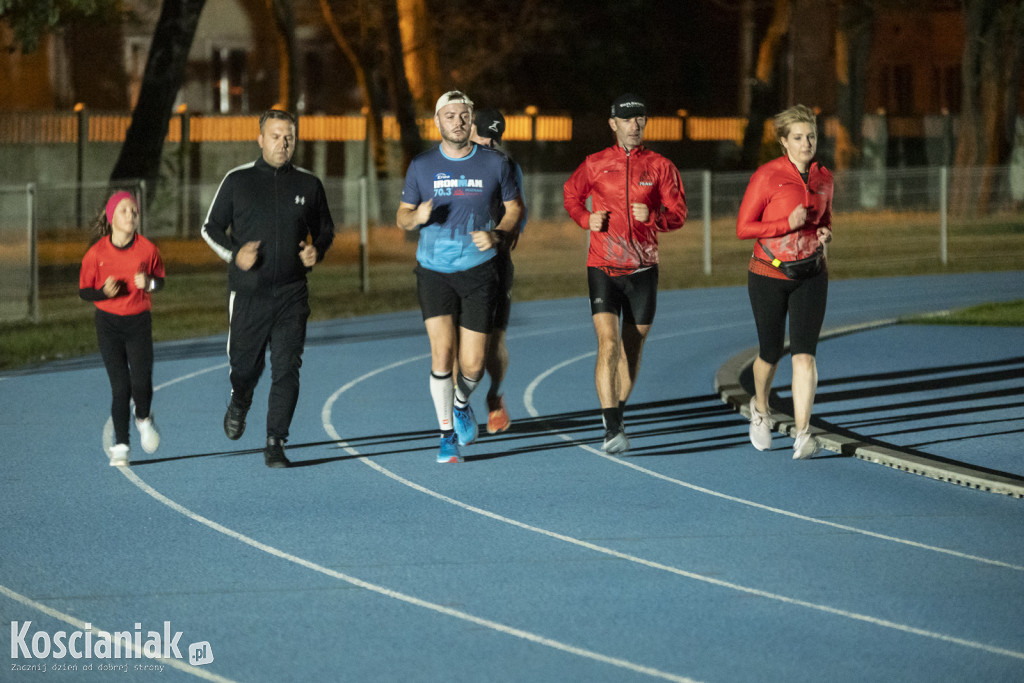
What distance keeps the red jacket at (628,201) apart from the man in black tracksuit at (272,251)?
5.76ft

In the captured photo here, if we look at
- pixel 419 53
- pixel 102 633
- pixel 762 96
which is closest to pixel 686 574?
pixel 102 633

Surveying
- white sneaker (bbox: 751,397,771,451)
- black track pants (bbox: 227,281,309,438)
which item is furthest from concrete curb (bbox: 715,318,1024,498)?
black track pants (bbox: 227,281,309,438)

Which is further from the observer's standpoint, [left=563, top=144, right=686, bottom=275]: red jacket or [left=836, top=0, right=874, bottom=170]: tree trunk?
[left=836, top=0, right=874, bottom=170]: tree trunk

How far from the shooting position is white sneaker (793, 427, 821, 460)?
9688mm

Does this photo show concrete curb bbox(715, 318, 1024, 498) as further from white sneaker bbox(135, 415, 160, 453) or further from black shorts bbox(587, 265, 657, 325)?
white sneaker bbox(135, 415, 160, 453)

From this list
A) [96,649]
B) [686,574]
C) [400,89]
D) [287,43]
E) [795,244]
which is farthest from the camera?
[287,43]

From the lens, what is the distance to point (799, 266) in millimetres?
9445

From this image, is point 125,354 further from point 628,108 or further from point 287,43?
point 287,43

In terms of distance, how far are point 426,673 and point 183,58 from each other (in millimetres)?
21715

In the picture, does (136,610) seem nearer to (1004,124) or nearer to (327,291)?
(327,291)

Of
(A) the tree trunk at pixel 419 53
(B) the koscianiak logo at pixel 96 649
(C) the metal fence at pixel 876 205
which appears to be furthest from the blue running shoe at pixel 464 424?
(A) the tree trunk at pixel 419 53

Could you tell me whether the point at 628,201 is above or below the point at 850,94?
below

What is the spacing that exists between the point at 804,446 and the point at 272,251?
3.57 meters

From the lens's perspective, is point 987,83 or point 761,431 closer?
point 761,431
